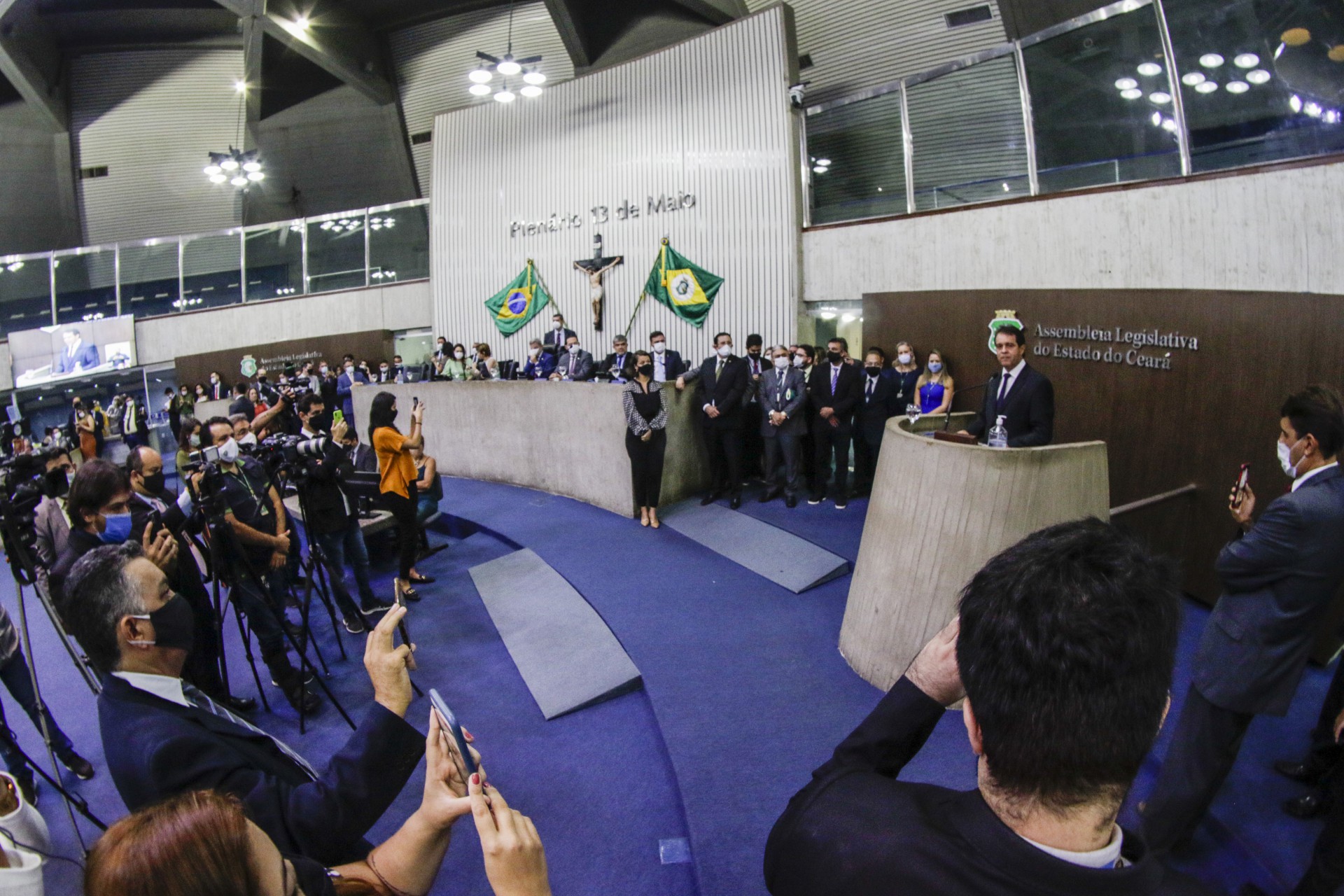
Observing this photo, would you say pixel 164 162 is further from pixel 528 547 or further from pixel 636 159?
pixel 528 547

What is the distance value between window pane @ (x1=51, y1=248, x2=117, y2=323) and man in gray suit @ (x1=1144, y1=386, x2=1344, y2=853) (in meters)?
18.4

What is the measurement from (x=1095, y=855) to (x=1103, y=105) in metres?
6.46

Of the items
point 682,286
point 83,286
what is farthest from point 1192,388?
point 83,286

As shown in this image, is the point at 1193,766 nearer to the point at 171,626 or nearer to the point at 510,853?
the point at 510,853

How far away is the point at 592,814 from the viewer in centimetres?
284

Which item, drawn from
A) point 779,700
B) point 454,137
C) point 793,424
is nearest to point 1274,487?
point 779,700

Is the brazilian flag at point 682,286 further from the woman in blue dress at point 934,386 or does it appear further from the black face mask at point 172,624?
the black face mask at point 172,624

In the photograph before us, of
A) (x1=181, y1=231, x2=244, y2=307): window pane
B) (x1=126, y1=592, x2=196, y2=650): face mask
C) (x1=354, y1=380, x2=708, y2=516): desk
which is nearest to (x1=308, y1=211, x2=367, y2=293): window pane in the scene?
(x1=181, y1=231, x2=244, y2=307): window pane

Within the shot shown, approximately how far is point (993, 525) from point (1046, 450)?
362mm

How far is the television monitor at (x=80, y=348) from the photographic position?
48.8 feet

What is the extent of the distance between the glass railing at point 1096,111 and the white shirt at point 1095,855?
14.5 ft

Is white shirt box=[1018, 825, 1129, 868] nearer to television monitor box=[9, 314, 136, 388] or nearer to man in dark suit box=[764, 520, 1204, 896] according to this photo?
man in dark suit box=[764, 520, 1204, 896]

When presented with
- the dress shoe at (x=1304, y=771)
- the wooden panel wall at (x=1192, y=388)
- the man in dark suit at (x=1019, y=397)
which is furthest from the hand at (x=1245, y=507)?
the man in dark suit at (x=1019, y=397)

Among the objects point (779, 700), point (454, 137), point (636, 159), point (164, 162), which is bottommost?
point (779, 700)
